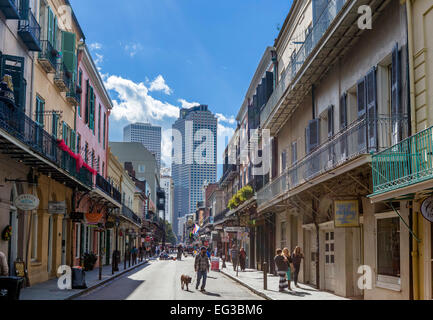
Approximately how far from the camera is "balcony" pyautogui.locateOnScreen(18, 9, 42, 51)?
17.6 m

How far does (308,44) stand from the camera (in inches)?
741

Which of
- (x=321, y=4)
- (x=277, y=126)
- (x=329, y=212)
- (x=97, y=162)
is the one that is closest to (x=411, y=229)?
(x=329, y=212)

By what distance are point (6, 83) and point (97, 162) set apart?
21585mm

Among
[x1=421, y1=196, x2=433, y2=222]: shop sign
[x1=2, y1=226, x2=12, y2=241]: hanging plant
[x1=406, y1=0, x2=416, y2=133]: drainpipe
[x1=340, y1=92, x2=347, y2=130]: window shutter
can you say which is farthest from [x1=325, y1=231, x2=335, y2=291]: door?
[x1=2, y1=226, x2=12, y2=241]: hanging plant

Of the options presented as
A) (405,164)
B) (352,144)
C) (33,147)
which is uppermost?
(33,147)

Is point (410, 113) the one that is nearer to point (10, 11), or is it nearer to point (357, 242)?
point (357, 242)

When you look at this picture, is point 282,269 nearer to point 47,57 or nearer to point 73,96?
point 47,57

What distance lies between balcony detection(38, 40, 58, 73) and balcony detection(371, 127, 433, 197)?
1382 centimetres

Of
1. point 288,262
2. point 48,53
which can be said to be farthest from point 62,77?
point 288,262

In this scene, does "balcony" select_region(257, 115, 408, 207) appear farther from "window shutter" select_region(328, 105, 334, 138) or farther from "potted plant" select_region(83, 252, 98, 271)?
"potted plant" select_region(83, 252, 98, 271)

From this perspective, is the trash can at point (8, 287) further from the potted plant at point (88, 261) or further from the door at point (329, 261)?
the potted plant at point (88, 261)

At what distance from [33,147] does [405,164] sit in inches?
424

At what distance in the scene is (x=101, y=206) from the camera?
35.9 meters

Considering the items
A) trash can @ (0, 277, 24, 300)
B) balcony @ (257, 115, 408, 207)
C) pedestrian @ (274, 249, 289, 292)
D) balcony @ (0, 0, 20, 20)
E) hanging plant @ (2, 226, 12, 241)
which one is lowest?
pedestrian @ (274, 249, 289, 292)
